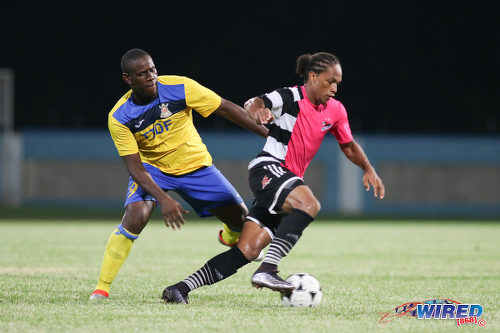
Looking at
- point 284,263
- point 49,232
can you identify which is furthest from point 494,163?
point 284,263

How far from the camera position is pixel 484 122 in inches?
1287

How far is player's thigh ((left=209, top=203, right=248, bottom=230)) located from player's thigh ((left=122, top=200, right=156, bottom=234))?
2.40ft

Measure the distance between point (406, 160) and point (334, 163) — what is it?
276 cm

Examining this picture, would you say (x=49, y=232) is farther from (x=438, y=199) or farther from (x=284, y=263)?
(x=438, y=199)

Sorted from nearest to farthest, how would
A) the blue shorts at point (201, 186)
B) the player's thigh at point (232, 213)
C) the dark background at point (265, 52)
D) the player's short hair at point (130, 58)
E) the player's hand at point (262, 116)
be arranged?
the player's hand at point (262, 116), the player's short hair at point (130, 58), the blue shorts at point (201, 186), the player's thigh at point (232, 213), the dark background at point (265, 52)

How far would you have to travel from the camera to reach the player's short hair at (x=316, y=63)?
6297 millimetres

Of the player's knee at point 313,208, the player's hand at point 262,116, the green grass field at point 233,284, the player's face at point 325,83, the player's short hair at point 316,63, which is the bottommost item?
the green grass field at point 233,284

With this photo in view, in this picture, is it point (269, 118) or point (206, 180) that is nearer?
point (269, 118)

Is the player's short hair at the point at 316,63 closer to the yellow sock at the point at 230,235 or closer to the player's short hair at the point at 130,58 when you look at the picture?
the player's short hair at the point at 130,58

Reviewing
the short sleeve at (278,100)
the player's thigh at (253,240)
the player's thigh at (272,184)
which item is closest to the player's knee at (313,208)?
the player's thigh at (272,184)

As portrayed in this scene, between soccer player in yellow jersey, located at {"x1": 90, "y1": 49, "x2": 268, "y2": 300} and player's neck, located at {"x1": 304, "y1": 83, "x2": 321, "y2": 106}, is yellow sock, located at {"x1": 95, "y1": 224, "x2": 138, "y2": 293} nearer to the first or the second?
soccer player in yellow jersey, located at {"x1": 90, "y1": 49, "x2": 268, "y2": 300}

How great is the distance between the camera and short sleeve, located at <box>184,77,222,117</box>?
6633mm

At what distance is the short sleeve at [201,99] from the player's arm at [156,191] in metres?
0.69

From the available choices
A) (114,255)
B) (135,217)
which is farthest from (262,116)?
(114,255)
